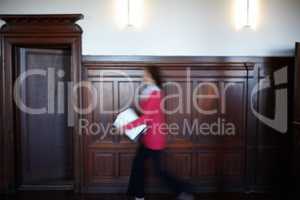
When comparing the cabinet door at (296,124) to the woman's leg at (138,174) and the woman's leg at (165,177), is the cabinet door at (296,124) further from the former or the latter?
the woman's leg at (138,174)

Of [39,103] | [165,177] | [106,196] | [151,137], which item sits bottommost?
[106,196]

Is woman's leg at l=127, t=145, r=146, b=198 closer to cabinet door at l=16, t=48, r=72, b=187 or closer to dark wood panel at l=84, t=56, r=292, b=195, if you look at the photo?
dark wood panel at l=84, t=56, r=292, b=195

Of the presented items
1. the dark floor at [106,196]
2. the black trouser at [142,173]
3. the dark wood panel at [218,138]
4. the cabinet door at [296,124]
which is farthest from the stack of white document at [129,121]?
the cabinet door at [296,124]

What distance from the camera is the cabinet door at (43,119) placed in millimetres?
3789

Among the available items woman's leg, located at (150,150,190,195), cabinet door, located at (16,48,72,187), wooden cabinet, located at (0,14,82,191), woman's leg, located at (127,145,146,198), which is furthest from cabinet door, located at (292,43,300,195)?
cabinet door, located at (16,48,72,187)

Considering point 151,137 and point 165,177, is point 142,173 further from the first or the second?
point 151,137

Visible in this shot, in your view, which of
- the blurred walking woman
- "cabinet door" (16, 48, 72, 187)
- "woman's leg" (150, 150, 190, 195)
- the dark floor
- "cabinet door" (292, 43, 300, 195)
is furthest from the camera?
"cabinet door" (16, 48, 72, 187)

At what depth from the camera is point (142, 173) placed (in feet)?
10.2

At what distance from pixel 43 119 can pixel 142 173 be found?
1.67m

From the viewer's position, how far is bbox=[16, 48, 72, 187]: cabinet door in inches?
149

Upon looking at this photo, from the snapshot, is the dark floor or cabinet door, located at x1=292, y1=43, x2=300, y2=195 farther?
the dark floor

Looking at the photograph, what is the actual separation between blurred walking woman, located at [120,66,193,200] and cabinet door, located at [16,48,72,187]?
130cm

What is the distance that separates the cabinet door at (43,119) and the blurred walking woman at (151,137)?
1300mm

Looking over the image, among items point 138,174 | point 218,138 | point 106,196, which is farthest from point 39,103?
point 218,138
